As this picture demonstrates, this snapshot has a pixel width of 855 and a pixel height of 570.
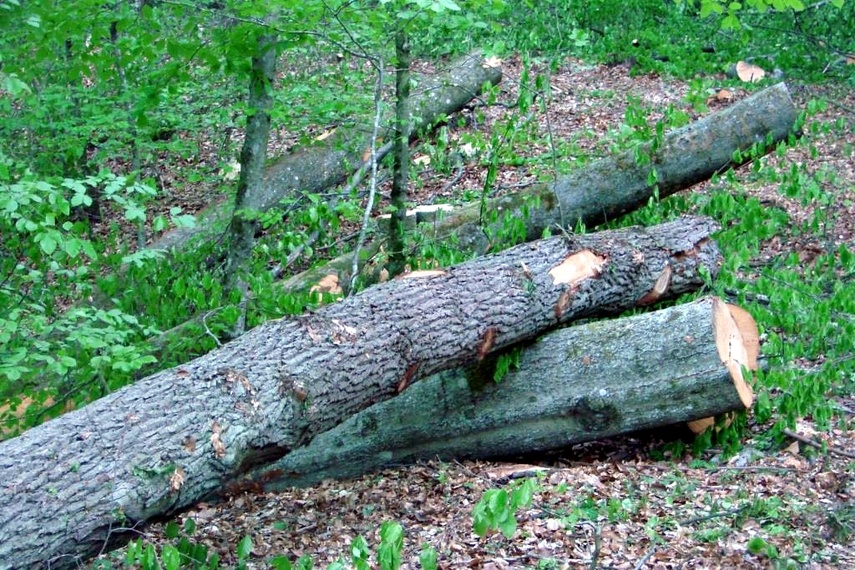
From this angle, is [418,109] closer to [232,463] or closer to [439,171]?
[439,171]

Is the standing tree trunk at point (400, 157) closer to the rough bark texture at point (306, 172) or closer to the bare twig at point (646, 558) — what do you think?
the rough bark texture at point (306, 172)

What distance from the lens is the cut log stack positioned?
11.7 ft

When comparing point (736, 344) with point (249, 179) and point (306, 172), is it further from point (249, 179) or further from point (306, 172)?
point (306, 172)

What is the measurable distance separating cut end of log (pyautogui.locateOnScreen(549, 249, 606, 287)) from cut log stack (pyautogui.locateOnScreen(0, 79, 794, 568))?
13 millimetres

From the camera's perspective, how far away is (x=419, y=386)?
5152 millimetres

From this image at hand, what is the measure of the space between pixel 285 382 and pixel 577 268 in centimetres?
212

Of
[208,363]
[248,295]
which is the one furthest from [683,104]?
[208,363]

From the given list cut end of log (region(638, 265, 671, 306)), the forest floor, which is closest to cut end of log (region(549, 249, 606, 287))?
cut end of log (region(638, 265, 671, 306))

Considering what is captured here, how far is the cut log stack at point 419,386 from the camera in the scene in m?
3.57

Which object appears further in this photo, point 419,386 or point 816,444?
point 419,386

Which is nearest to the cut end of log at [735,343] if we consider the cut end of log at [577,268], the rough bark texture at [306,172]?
the cut end of log at [577,268]

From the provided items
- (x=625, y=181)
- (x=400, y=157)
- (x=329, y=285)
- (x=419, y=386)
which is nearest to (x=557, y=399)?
(x=419, y=386)

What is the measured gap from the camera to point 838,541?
3.75m

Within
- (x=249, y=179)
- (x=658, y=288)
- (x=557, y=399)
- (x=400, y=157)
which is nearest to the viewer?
(x=557, y=399)
